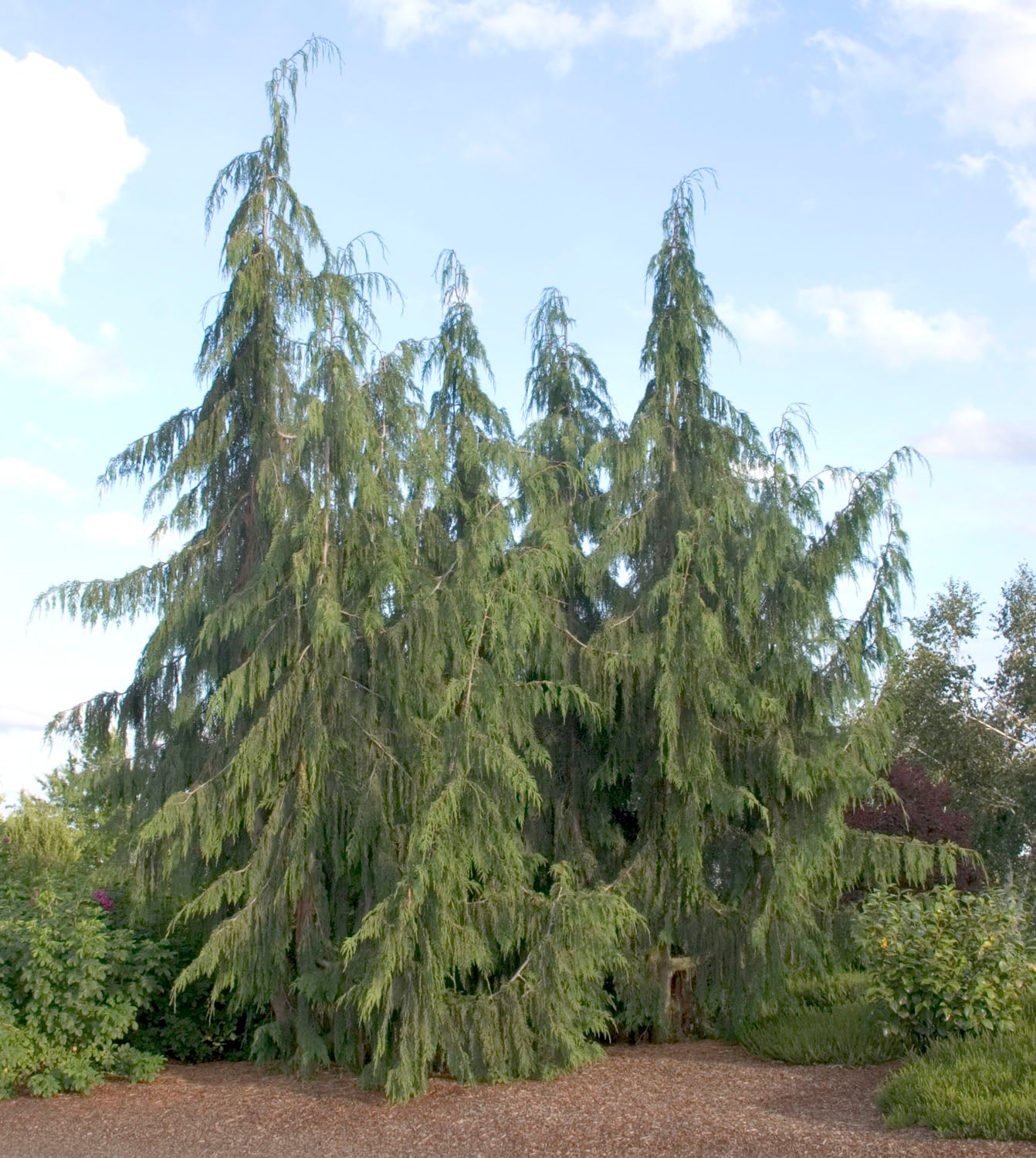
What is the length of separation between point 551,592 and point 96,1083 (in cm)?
566

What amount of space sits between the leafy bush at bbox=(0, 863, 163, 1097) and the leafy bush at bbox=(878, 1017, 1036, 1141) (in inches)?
232

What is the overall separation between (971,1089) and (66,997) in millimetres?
6659

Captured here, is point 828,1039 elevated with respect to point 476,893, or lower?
lower

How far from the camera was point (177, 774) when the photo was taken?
9.36 m

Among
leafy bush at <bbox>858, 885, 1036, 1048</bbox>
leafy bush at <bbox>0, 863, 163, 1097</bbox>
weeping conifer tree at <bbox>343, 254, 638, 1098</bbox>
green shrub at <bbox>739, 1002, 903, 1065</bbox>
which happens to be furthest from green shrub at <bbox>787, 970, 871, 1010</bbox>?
leafy bush at <bbox>0, 863, 163, 1097</bbox>

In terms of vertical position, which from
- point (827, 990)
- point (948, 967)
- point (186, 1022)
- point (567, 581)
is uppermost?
point (567, 581)

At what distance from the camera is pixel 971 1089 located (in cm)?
670

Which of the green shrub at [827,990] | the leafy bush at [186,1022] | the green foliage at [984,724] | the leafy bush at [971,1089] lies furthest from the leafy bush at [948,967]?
the green foliage at [984,724]

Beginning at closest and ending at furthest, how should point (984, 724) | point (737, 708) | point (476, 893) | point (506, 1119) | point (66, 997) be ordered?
1. point (506, 1119)
2. point (66, 997)
3. point (476, 893)
4. point (737, 708)
5. point (984, 724)

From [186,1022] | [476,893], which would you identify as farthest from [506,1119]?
[186,1022]

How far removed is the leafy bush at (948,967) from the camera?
776cm

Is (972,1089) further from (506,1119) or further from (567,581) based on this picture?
(567,581)

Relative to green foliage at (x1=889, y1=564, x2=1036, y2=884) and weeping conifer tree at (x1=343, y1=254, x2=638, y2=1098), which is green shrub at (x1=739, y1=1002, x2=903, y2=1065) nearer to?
weeping conifer tree at (x1=343, y1=254, x2=638, y2=1098)

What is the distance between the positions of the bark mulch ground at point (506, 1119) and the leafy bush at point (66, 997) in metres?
0.22
